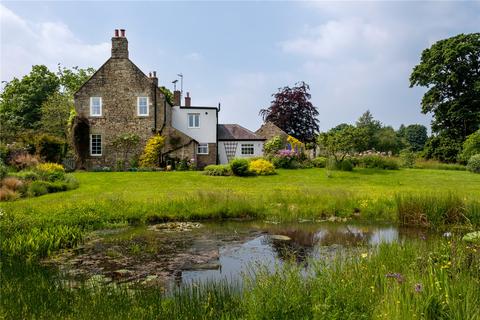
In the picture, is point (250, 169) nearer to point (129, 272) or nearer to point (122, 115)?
point (122, 115)

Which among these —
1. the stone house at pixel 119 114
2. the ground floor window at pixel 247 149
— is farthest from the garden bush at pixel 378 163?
the stone house at pixel 119 114

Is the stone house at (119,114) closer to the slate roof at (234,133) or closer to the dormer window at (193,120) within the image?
the dormer window at (193,120)

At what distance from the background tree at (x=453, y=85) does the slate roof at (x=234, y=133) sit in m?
19.8

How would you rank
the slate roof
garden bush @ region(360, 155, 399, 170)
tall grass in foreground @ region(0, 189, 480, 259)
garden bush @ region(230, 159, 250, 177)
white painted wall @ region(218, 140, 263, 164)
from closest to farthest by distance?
1. tall grass in foreground @ region(0, 189, 480, 259)
2. garden bush @ region(230, 159, 250, 177)
3. garden bush @ region(360, 155, 399, 170)
4. white painted wall @ region(218, 140, 263, 164)
5. the slate roof

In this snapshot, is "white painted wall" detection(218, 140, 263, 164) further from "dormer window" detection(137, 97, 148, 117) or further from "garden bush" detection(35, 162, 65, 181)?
"garden bush" detection(35, 162, 65, 181)

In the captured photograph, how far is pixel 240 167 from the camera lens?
76.6 ft

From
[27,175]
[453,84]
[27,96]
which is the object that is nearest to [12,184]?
[27,175]

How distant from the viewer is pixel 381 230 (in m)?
11.1

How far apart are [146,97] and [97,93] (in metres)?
3.85

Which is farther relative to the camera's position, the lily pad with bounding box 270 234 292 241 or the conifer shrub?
the conifer shrub

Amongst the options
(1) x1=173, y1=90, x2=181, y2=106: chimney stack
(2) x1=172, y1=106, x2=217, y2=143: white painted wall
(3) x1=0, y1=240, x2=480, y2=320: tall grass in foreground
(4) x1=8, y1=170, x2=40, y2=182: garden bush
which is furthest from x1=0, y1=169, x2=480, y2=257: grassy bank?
(1) x1=173, y1=90, x2=181, y2=106: chimney stack

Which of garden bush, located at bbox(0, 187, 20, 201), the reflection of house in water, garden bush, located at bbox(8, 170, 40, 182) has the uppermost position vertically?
garden bush, located at bbox(8, 170, 40, 182)

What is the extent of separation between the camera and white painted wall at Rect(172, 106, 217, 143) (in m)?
33.2

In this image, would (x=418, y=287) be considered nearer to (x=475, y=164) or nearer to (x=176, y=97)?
(x=475, y=164)
